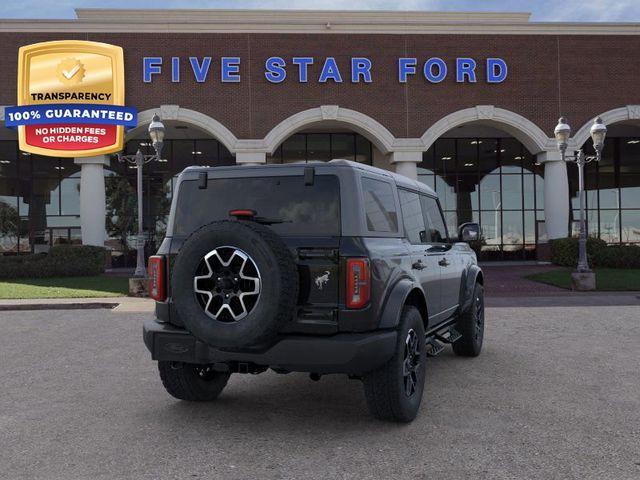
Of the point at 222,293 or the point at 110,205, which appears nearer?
the point at 222,293

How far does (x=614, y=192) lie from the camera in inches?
1293

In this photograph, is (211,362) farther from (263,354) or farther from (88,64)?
(88,64)

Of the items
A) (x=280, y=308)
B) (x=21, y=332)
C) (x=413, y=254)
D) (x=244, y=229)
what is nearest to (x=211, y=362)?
(x=280, y=308)

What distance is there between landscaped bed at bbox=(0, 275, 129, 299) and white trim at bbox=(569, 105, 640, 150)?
63.0 feet

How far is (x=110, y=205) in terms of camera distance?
30.1 m

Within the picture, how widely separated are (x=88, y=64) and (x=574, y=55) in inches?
810

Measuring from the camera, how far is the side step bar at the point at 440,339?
5.78m

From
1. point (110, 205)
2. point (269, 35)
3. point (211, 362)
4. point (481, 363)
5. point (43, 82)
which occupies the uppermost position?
point (269, 35)

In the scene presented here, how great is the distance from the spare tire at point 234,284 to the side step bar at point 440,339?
2088 millimetres

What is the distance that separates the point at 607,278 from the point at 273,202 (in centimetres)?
1710

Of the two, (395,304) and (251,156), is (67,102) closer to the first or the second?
(251,156)

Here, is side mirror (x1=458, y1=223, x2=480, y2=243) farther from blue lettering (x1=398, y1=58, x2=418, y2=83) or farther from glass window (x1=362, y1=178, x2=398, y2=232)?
blue lettering (x1=398, y1=58, x2=418, y2=83)

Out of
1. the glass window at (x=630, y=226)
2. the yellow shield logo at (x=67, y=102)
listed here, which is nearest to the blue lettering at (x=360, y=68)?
the yellow shield logo at (x=67, y=102)

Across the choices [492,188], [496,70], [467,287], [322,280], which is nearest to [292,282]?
[322,280]
